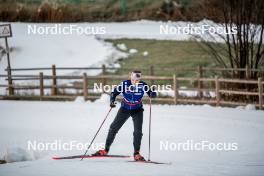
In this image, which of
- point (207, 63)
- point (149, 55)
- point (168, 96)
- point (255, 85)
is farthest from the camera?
point (149, 55)

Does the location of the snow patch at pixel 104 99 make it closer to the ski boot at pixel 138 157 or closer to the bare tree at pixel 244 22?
the bare tree at pixel 244 22

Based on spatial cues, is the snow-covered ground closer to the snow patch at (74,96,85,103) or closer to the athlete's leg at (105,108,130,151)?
the snow patch at (74,96,85,103)

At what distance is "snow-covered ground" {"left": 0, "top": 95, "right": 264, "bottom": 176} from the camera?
510 inches

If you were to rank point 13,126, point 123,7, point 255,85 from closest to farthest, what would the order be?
point 13,126 → point 255,85 → point 123,7

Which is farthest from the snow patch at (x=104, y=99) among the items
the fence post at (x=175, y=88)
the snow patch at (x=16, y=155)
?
the snow patch at (x=16, y=155)

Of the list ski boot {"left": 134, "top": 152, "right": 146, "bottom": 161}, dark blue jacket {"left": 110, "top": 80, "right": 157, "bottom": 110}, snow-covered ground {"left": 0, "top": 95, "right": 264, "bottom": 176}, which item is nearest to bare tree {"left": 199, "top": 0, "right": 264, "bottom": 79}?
snow-covered ground {"left": 0, "top": 95, "right": 264, "bottom": 176}

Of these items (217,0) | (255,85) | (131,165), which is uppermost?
(217,0)

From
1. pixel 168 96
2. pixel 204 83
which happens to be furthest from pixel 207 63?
pixel 168 96

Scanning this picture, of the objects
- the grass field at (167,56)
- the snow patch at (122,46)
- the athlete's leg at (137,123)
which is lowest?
the athlete's leg at (137,123)

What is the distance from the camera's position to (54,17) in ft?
143

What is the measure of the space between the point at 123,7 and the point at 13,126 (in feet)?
83.3

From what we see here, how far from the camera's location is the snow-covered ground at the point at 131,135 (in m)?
12.9

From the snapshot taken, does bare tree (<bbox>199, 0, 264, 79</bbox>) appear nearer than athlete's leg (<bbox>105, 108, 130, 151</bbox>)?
No

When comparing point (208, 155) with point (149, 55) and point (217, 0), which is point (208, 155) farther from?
point (149, 55)
